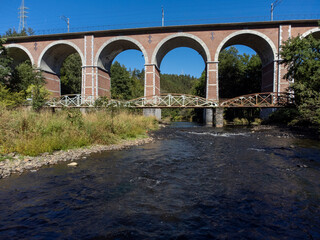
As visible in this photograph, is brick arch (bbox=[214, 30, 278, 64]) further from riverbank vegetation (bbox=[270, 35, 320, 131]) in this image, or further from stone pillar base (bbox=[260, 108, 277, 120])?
stone pillar base (bbox=[260, 108, 277, 120])

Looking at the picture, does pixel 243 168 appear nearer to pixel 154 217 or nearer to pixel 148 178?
pixel 148 178

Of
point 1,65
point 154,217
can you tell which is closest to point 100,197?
point 154,217

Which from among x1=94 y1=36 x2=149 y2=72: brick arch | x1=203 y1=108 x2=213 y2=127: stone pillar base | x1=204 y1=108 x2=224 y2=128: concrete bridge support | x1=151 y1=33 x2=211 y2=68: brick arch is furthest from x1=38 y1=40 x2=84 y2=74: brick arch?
x1=204 y1=108 x2=224 y2=128: concrete bridge support

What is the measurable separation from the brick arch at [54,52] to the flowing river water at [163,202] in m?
28.0

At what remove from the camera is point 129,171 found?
18.3 feet

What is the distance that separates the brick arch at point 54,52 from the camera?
97.2ft

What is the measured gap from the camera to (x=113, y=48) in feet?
100

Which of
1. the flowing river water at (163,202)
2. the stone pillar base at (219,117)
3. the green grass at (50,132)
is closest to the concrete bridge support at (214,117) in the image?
the stone pillar base at (219,117)

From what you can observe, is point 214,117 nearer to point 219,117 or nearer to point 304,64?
point 219,117

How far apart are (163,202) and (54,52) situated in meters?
34.6

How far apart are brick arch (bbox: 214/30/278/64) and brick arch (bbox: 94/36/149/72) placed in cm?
1118

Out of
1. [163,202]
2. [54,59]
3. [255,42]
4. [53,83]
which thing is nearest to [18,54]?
[54,59]

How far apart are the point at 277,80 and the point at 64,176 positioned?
27308 mm

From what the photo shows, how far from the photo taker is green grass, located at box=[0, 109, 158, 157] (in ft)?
22.6
